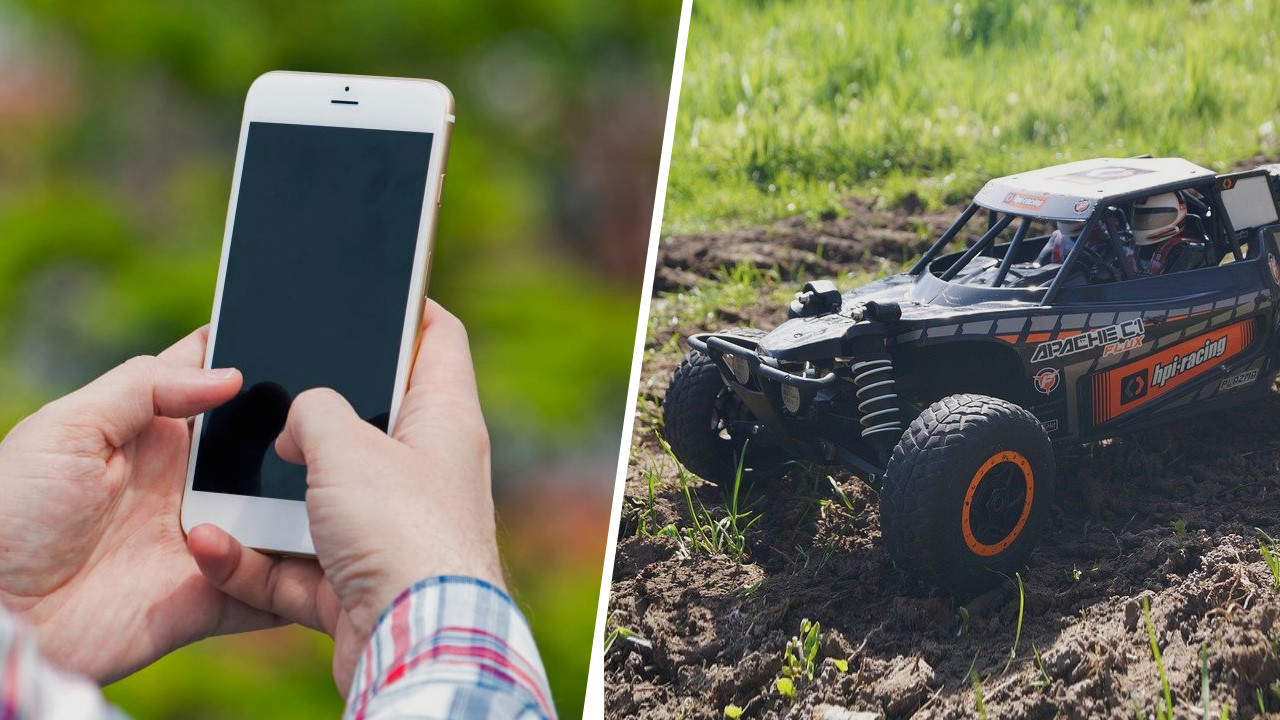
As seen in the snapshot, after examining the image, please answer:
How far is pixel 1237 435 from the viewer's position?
136 centimetres

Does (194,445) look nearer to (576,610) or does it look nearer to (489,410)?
(489,410)

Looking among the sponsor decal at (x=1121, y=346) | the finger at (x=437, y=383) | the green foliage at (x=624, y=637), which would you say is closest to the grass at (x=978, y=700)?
the green foliage at (x=624, y=637)

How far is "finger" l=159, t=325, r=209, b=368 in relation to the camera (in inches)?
51.1

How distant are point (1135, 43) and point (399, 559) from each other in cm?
141

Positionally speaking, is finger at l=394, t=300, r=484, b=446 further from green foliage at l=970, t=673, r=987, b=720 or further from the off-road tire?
green foliage at l=970, t=673, r=987, b=720

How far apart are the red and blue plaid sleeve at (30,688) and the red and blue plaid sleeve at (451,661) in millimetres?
267

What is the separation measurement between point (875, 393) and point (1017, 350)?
8.5 inches

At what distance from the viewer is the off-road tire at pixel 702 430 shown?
149 cm

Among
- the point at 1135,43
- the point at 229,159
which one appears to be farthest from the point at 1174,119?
the point at 229,159

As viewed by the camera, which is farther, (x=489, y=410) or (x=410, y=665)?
(x=489, y=410)

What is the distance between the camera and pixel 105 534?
4.01ft

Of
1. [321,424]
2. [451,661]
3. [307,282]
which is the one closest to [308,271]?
[307,282]

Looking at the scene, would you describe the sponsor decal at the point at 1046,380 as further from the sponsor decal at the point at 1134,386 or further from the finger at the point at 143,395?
the finger at the point at 143,395

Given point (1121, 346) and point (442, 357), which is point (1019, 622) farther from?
point (442, 357)
